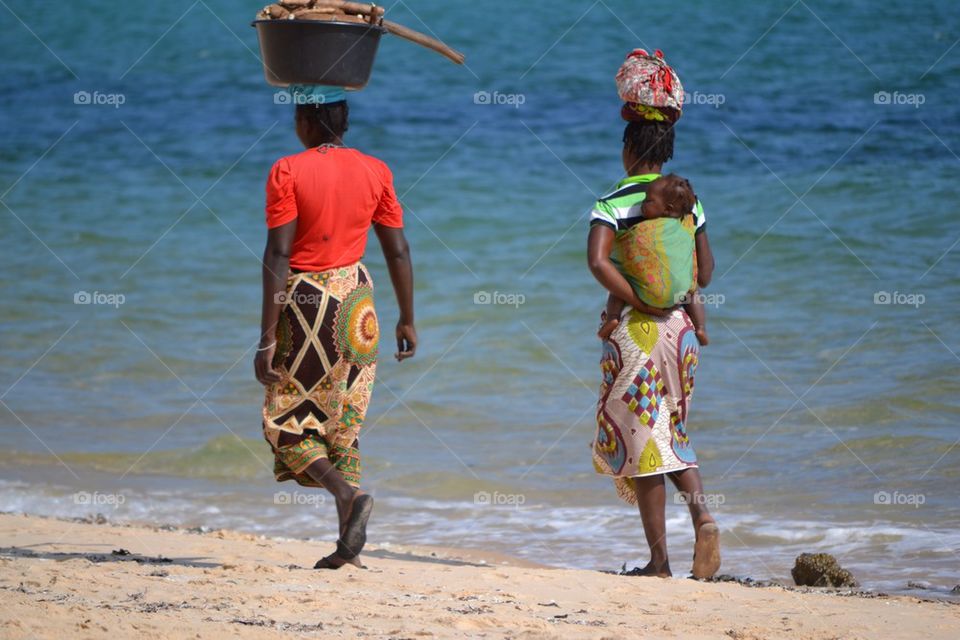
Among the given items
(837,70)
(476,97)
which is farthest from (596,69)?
(837,70)

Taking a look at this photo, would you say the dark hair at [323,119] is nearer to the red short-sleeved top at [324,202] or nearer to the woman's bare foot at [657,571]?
the red short-sleeved top at [324,202]

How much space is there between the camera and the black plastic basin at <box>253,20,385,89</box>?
4047mm

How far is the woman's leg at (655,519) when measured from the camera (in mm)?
4277

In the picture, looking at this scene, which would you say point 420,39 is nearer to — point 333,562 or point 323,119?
point 323,119

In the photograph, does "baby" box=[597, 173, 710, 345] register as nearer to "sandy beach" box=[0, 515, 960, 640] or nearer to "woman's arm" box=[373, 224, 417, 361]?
"woman's arm" box=[373, 224, 417, 361]

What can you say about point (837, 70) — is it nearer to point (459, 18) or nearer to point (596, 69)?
point (596, 69)

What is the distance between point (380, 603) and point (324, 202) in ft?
4.08

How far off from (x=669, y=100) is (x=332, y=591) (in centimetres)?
184

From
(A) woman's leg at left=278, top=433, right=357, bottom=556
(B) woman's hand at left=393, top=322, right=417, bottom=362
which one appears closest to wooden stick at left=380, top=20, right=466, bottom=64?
(B) woman's hand at left=393, top=322, right=417, bottom=362

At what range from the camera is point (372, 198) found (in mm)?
4207

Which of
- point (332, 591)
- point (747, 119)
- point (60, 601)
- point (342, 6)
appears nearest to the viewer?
point (60, 601)

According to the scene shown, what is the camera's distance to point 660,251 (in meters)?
4.19

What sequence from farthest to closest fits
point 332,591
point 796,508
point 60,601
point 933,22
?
1. point 933,22
2. point 796,508
3. point 332,591
4. point 60,601

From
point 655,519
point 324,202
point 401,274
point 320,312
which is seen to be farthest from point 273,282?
point 655,519
